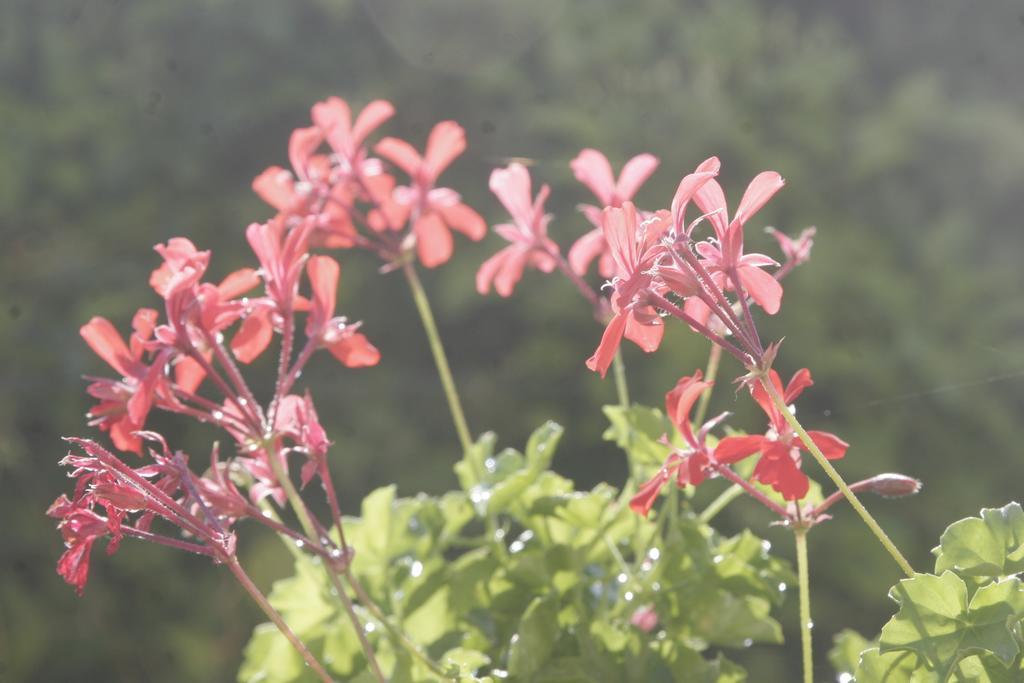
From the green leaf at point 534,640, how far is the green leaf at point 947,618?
240 millimetres

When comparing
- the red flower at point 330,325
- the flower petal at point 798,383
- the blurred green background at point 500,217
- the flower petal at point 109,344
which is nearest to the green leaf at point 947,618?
the flower petal at point 798,383

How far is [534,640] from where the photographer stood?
80 centimetres

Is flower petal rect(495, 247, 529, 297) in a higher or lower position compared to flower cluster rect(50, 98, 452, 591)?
higher

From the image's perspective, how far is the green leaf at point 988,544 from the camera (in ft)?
2.09

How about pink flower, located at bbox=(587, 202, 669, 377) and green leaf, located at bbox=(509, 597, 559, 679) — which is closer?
pink flower, located at bbox=(587, 202, 669, 377)

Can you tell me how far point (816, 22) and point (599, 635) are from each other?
221cm

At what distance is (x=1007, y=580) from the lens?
619 millimetres

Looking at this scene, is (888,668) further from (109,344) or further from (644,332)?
(109,344)

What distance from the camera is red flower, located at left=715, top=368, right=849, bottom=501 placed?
0.65 m

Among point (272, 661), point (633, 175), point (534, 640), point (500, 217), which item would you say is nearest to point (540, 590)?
point (534, 640)

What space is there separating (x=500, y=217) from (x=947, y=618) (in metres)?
2.01

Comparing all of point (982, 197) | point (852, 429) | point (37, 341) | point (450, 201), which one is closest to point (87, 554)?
point (450, 201)

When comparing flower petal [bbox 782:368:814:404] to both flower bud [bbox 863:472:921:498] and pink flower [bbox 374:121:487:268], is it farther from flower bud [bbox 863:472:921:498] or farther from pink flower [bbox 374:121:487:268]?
pink flower [bbox 374:121:487:268]

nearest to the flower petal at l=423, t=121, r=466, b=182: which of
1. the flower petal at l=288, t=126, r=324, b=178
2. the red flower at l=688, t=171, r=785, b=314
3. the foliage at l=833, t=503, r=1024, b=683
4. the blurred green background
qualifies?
the flower petal at l=288, t=126, r=324, b=178
